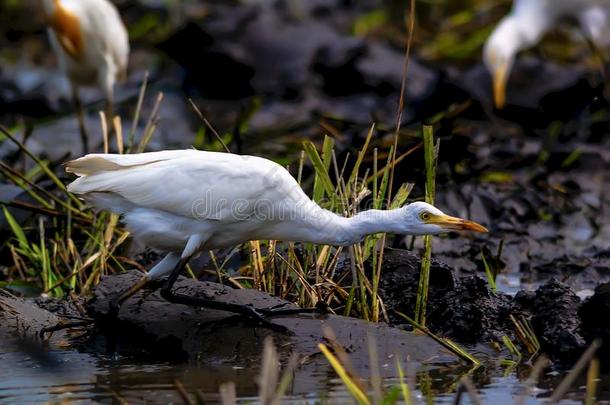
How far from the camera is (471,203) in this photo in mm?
8445

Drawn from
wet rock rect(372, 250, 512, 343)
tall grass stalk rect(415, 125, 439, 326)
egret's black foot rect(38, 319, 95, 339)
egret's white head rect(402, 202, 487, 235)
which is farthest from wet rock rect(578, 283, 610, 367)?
egret's black foot rect(38, 319, 95, 339)

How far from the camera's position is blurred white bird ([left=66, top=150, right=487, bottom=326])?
5.35 metres

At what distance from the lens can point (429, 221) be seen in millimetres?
5305

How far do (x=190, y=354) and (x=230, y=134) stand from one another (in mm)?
3911

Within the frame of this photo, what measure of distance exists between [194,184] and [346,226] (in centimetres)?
70

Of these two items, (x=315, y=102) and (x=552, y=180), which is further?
(x=315, y=102)

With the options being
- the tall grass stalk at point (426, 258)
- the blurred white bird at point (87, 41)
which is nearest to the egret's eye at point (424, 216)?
the tall grass stalk at point (426, 258)

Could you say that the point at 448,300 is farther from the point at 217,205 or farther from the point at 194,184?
the point at 194,184

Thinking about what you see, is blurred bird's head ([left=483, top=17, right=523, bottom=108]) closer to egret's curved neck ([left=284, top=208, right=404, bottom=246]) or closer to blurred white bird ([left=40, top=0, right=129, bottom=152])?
blurred white bird ([left=40, top=0, right=129, bottom=152])

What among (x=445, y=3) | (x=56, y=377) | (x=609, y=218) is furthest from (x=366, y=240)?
→ (x=445, y=3)

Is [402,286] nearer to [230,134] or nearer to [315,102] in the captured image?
[230,134]

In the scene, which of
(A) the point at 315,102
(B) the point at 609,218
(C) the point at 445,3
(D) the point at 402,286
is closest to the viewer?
(D) the point at 402,286

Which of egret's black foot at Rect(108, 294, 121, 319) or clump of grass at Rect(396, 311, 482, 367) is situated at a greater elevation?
egret's black foot at Rect(108, 294, 121, 319)

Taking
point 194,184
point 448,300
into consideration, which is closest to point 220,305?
point 194,184
